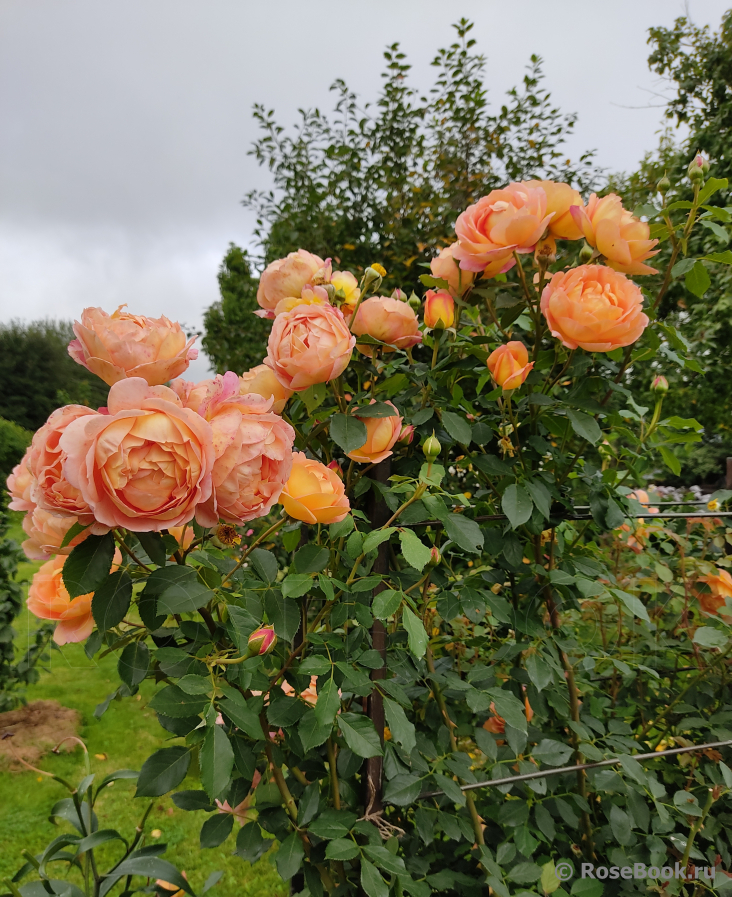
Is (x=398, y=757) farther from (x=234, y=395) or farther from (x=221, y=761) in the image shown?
(x=234, y=395)

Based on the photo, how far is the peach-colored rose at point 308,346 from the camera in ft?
2.37

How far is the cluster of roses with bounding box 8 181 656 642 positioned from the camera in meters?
0.53

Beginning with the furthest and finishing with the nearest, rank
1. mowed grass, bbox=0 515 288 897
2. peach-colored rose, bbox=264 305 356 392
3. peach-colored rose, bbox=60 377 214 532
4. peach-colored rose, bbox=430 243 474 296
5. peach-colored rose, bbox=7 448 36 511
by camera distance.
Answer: mowed grass, bbox=0 515 288 897, peach-colored rose, bbox=430 243 474 296, peach-colored rose, bbox=264 305 356 392, peach-colored rose, bbox=7 448 36 511, peach-colored rose, bbox=60 377 214 532

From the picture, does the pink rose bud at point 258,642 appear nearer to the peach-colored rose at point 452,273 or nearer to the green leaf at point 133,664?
the green leaf at point 133,664

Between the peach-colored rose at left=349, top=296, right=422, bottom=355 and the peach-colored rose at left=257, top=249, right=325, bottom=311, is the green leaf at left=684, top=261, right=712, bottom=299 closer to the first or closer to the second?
the peach-colored rose at left=349, top=296, right=422, bottom=355

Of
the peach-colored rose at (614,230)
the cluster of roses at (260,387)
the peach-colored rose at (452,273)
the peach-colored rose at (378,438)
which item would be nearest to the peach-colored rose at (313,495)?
the cluster of roses at (260,387)

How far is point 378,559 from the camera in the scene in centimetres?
96

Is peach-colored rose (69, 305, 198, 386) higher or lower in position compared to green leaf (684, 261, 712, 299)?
higher

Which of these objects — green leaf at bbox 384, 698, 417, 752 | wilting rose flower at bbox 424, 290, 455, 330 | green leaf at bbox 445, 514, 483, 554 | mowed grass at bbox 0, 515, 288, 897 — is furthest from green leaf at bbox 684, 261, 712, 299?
mowed grass at bbox 0, 515, 288, 897

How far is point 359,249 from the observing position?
3.04 m

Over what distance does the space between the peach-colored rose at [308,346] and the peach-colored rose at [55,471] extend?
26cm

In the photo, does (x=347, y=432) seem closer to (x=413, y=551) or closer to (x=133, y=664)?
(x=413, y=551)

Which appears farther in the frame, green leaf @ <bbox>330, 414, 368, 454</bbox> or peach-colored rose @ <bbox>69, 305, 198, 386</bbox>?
green leaf @ <bbox>330, 414, 368, 454</bbox>

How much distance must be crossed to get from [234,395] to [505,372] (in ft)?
1.40
